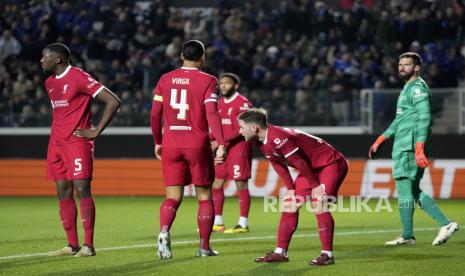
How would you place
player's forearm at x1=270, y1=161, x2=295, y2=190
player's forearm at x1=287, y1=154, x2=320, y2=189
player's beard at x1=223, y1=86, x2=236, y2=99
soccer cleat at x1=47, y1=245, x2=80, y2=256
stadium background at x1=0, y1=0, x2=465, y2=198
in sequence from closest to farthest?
player's forearm at x1=287, y1=154, x2=320, y2=189, player's forearm at x1=270, y1=161, x2=295, y2=190, soccer cleat at x1=47, y1=245, x2=80, y2=256, player's beard at x1=223, y1=86, x2=236, y2=99, stadium background at x1=0, y1=0, x2=465, y2=198

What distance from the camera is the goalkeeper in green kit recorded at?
11.3 meters

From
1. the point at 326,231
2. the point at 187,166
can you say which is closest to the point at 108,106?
the point at 187,166

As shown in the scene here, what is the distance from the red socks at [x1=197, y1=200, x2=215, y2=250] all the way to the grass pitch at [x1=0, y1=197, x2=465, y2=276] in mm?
211

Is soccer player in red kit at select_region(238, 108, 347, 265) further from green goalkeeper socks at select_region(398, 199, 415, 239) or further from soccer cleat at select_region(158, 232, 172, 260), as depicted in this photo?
green goalkeeper socks at select_region(398, 199, 415, 239)

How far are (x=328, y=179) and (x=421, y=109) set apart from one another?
229 centimetres

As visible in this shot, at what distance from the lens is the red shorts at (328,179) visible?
31.3ft

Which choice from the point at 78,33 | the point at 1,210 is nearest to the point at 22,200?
the point at 1,210

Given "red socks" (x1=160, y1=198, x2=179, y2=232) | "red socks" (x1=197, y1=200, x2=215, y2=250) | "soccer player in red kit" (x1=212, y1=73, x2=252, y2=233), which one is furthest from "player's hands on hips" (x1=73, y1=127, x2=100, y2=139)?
"soccer player in red kit" (x1=212, y1=73, x2=252, y2=233)

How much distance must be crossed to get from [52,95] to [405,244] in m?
4.24

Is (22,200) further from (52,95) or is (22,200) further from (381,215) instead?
(52,95)

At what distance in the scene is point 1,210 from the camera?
17.2 meters

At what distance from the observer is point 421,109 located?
11344 millimetres

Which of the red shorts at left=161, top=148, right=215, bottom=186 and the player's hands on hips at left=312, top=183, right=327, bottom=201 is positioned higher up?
the red shorts at left=161, top=148, right=215, bottom=186

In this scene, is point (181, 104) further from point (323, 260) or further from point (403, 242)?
point (403, 242)
